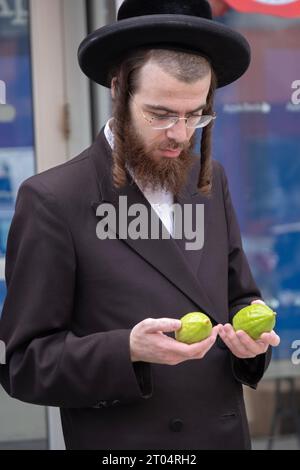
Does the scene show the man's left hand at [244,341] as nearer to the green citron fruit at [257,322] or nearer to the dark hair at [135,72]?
the green citron fruit at [257,322]

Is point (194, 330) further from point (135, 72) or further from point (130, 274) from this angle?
point (135, 72)

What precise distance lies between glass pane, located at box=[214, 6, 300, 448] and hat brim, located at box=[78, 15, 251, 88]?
6.21ft

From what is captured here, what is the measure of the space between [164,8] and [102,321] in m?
0.84

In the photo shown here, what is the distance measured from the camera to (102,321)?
2.27 meters

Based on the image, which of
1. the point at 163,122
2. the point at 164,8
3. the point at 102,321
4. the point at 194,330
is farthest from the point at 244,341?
the point at 164,8

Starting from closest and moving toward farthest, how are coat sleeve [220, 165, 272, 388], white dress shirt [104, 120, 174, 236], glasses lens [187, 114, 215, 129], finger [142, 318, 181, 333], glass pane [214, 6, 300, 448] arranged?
finger [142, 318, 181, 333] < glasses lens [187, 114, 215, 129] < white dress shirt [104, 120, 174, 236] < coat sleeve [220, 165, 272, 388] < glass pane [214, 6, 300, 448]

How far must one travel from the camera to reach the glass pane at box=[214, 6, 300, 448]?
4.32 m

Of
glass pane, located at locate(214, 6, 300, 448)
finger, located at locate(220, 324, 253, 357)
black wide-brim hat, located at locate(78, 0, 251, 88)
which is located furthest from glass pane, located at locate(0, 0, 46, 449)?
finger, located at locate(220, 324, 253, 357)

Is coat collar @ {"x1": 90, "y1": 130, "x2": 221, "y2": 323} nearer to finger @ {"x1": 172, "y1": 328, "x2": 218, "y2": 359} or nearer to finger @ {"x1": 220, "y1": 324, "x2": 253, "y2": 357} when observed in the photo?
finger @ {"x1": 220, "y1": 324, "x2": 253, "y2": 357}

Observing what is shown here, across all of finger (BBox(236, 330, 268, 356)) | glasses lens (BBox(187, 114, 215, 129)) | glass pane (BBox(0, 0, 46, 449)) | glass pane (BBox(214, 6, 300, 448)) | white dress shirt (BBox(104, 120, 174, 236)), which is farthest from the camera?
glass pane (BBox(214, 6, 300, 448))

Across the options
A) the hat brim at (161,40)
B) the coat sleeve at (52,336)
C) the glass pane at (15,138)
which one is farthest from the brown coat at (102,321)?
the glass pane at (15,138)

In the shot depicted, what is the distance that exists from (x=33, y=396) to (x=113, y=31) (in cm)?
94
